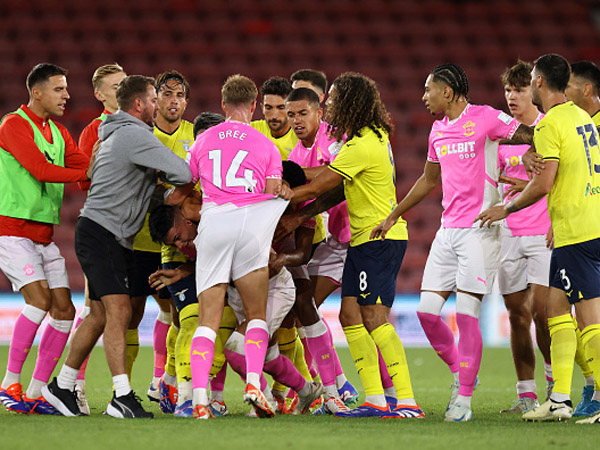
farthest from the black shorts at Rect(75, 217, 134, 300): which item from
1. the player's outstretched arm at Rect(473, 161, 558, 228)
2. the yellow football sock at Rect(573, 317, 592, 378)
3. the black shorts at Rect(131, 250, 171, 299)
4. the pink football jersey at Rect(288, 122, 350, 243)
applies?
the yellow football sock at Rect(573, 317, 592, 378)

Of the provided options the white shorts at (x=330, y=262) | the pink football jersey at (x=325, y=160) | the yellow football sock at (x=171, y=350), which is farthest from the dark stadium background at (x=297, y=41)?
the yellow football sock at (x=171, y=350)

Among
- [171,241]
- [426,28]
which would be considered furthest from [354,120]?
[426,28]

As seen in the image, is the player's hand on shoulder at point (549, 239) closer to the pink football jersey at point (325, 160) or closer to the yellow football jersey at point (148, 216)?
the pink football jersey at point (325, 160)

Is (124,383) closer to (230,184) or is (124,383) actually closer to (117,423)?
(117,423)

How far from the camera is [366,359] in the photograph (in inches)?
222

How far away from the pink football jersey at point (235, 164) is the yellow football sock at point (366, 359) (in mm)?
1196

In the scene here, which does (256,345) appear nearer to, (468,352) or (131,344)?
(468,352)

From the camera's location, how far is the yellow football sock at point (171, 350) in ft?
20.7

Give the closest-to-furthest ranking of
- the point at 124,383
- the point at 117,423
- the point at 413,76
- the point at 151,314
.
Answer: the point at 117,423 < the point at 124,383 < the point at 151,314 < the point at 413,76

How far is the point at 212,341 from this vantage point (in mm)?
5199

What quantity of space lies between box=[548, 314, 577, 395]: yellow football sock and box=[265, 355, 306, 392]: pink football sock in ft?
5.83

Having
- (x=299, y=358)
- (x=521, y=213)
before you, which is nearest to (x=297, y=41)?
(x=521, y=213)

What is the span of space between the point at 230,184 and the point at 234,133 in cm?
36

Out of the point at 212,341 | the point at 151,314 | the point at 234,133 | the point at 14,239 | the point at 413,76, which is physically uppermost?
the point at 413,76
